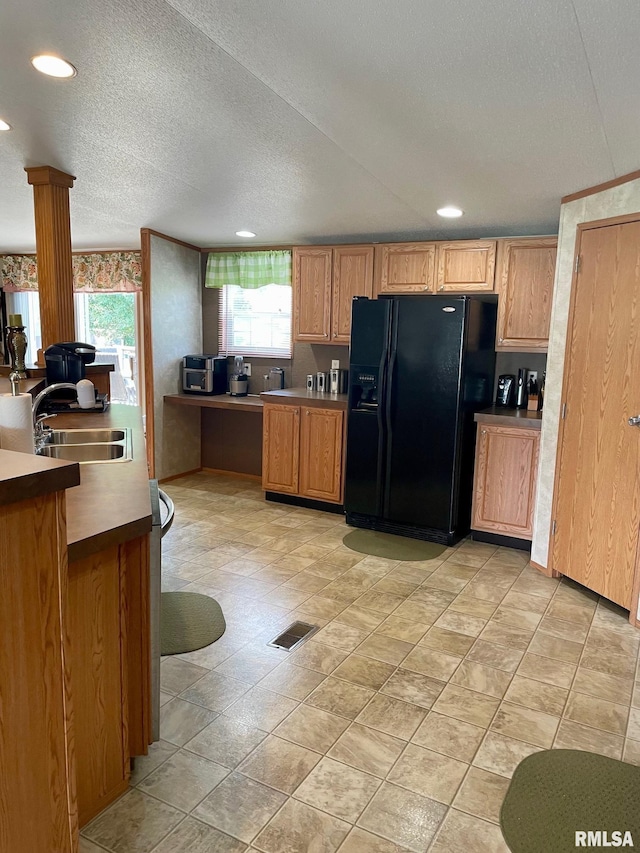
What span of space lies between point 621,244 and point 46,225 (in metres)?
3.17

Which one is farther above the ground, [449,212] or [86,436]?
[449,212]

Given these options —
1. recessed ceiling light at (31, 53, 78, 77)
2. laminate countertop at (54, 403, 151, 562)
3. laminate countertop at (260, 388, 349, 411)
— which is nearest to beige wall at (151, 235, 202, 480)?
laminate countertop at (260, 388, 349, 411)

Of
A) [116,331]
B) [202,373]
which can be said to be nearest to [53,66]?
[202,373]

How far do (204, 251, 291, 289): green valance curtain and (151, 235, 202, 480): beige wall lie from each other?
0.21m

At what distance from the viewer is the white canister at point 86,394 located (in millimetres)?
3480

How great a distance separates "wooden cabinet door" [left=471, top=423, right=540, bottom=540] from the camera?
157 inches

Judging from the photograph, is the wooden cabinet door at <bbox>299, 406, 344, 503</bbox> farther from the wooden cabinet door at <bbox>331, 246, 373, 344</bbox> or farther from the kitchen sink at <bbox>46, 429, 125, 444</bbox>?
the kitchen sink at <bbox>46, 429, 125, 444</bbox>

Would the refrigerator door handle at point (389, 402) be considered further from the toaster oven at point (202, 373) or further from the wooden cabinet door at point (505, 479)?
the toaster oven at point (202, 373)

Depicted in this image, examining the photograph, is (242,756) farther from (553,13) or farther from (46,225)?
(46,225)

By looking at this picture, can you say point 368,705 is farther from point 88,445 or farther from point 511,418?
point 511,418

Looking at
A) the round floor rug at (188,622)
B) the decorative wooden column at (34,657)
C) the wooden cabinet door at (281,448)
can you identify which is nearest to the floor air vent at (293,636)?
the round floor rug at (188,622)

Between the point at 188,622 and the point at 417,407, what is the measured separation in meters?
2.12

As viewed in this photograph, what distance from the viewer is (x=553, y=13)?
5.05ft

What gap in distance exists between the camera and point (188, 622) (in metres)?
2.96
